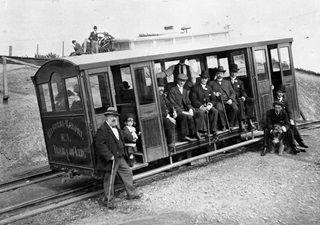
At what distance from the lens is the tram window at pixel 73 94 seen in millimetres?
7574

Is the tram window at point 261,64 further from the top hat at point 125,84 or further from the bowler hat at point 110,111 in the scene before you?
the bowler hat at point 110,111

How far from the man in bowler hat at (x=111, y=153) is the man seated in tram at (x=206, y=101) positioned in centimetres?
289

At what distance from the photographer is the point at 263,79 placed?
35.1ft

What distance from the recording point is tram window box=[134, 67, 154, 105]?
8305 millimetres

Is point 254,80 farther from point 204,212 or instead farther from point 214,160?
point 204,212

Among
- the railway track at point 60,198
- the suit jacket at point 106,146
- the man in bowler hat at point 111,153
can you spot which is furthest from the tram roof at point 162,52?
the railway track at point 60,198

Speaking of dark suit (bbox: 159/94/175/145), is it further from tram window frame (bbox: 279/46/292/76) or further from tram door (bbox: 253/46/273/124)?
tram window frame (bbox: 279/46/292/76)

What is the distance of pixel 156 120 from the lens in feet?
28.0

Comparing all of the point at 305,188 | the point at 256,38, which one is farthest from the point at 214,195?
the point at 256,38

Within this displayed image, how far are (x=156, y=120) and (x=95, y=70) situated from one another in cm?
184

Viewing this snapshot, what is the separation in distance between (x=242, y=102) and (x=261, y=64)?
132 centimetres

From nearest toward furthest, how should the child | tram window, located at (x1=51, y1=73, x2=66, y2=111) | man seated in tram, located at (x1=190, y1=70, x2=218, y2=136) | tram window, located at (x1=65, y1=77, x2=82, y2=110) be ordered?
1. tram window, located at (x1=65, y1=77, x2=82, y2=110)
2. the child
3. tram window, located at (x1=51, y1=73, x2=66, y2=111)
4. man seated in tram, located at (x1=190, y1=70, x2=218, y2=136)

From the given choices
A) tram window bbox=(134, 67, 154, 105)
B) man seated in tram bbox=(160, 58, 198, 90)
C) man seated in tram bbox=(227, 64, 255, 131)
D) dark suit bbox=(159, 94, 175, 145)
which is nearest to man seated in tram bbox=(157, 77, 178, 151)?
dark suit bbox=(159, 94, 175, 145)

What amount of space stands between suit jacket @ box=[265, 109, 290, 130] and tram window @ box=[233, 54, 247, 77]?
161 cm
